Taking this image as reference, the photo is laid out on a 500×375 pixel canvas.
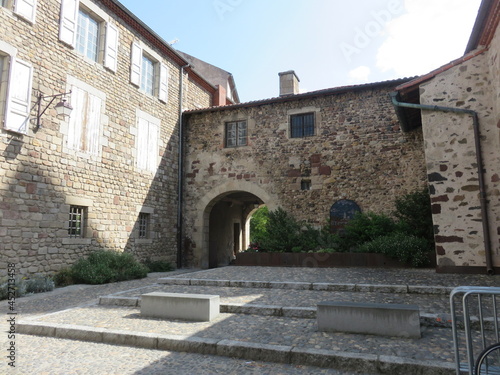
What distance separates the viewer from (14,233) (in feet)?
24.0

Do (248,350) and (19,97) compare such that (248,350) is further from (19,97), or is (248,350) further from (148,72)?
(148,72)

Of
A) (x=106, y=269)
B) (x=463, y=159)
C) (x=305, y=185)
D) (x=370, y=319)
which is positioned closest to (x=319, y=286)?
(x=370, y=319)

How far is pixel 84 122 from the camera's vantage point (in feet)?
30.2

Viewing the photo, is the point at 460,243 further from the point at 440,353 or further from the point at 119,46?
the point at 119,46

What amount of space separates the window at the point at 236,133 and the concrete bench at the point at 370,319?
9.09 m

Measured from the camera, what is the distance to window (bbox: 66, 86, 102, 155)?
349 inches

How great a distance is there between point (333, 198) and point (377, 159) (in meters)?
1.72

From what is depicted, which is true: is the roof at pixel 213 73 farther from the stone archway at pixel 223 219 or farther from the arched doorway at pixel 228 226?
the stone archway at pixel 223 219

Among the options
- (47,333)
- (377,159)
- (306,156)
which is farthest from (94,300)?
(377,159)

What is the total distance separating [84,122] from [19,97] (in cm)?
178

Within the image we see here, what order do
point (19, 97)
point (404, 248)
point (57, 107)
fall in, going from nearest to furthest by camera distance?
point (19, 97) < point (404, 248) < point (57, 107)

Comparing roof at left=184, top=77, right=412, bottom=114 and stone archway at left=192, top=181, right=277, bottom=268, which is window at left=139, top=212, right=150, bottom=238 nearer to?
stone archway at left=192, top=181, right=277, bottom=268

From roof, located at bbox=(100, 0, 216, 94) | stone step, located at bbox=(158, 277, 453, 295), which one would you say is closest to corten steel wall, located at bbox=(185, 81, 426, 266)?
roof, located at bbox=(100, 0, 216, 94)

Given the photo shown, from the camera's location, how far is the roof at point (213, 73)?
21.7m
